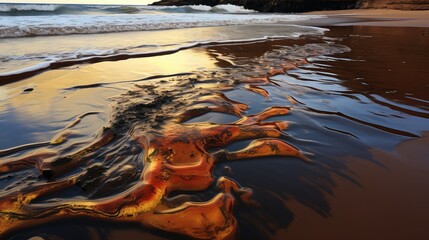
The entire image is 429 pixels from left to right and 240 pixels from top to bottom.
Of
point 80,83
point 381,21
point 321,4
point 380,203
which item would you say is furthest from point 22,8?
point 321,4

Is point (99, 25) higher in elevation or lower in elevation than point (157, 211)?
higher

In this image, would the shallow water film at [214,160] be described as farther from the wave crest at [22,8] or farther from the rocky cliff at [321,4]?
the rocky cliff at [321,4]

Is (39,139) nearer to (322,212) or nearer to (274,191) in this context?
(274,191)

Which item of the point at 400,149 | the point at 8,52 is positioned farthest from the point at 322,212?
the point at 8,52

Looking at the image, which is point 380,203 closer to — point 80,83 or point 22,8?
point 80,83

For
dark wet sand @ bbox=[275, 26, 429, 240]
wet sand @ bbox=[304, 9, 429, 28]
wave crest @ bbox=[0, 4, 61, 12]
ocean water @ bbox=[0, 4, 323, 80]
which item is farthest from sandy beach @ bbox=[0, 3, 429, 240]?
wave crest @ bbox=[0, 4, 61, 12]

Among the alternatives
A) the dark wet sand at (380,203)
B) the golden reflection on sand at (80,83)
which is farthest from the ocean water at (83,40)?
the dark wet sand at (380,203)

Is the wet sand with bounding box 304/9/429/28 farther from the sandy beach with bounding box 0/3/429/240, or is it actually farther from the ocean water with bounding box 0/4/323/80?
the sandy beach with bounding box 0/3/429/240

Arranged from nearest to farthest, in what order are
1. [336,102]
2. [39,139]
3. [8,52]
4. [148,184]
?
[148,184], [39,139], [336,102], [8,52]
